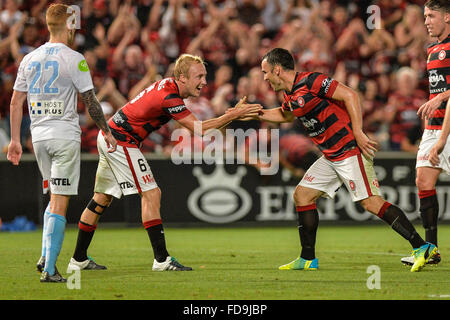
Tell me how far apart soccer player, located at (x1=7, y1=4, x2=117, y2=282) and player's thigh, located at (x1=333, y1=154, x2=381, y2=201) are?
2.48 metres

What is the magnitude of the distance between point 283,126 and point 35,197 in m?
A: 4.52

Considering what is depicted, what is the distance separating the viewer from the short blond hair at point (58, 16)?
685 centimetres

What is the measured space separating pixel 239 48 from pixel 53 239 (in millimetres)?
10663

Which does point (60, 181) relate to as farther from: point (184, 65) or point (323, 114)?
point (323, 114)

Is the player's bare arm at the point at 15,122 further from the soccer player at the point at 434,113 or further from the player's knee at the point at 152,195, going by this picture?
the soccer player at the point at 434,113

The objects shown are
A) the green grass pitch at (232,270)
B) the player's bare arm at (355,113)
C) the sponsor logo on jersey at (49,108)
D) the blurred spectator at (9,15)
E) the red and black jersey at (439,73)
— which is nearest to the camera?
the green grass pitch at (232,270)

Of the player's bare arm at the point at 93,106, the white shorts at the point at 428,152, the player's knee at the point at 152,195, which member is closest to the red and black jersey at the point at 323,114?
the white shorts at the point at 428,152

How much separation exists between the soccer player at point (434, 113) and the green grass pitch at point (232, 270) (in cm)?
57

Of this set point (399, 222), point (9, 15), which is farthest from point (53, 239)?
point (9, 15)

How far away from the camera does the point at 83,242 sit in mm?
8336

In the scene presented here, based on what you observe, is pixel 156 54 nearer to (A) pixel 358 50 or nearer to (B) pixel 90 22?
(B) pixel 90 22

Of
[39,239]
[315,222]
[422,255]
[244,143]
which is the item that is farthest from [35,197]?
[422,255]

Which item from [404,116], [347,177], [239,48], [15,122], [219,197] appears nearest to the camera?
[15,122]

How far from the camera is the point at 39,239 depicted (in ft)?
39.7
